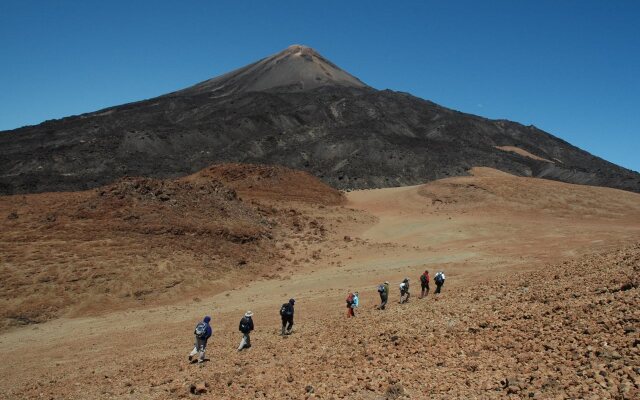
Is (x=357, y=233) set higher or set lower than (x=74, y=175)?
lower

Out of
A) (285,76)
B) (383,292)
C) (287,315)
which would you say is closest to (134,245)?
(287,315)

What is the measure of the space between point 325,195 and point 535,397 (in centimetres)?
4587

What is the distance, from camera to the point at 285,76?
158250 mm

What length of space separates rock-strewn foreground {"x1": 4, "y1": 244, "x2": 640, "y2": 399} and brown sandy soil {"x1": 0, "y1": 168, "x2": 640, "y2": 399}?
40 mm

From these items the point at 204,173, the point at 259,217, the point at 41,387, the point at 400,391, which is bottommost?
the point at 41,387

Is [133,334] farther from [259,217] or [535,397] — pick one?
[259,217]

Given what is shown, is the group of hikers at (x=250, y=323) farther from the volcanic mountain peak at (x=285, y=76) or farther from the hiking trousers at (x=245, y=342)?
the volcanic mountain peak at (x=285, y=76)

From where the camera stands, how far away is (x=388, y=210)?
50375mm

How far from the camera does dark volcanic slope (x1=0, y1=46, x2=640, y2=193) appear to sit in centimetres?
7450

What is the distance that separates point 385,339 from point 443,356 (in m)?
2.30

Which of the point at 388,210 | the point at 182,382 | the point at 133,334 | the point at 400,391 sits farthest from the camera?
the point at 388,210

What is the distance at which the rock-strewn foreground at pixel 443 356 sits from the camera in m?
7.87

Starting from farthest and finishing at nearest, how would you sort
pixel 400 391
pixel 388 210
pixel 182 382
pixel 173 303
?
pixel 388 210
pixel 173 303
pixel 182 382
pixel 400 391

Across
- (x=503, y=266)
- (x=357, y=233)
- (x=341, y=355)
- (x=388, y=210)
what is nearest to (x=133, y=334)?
(x=341, y=355)
